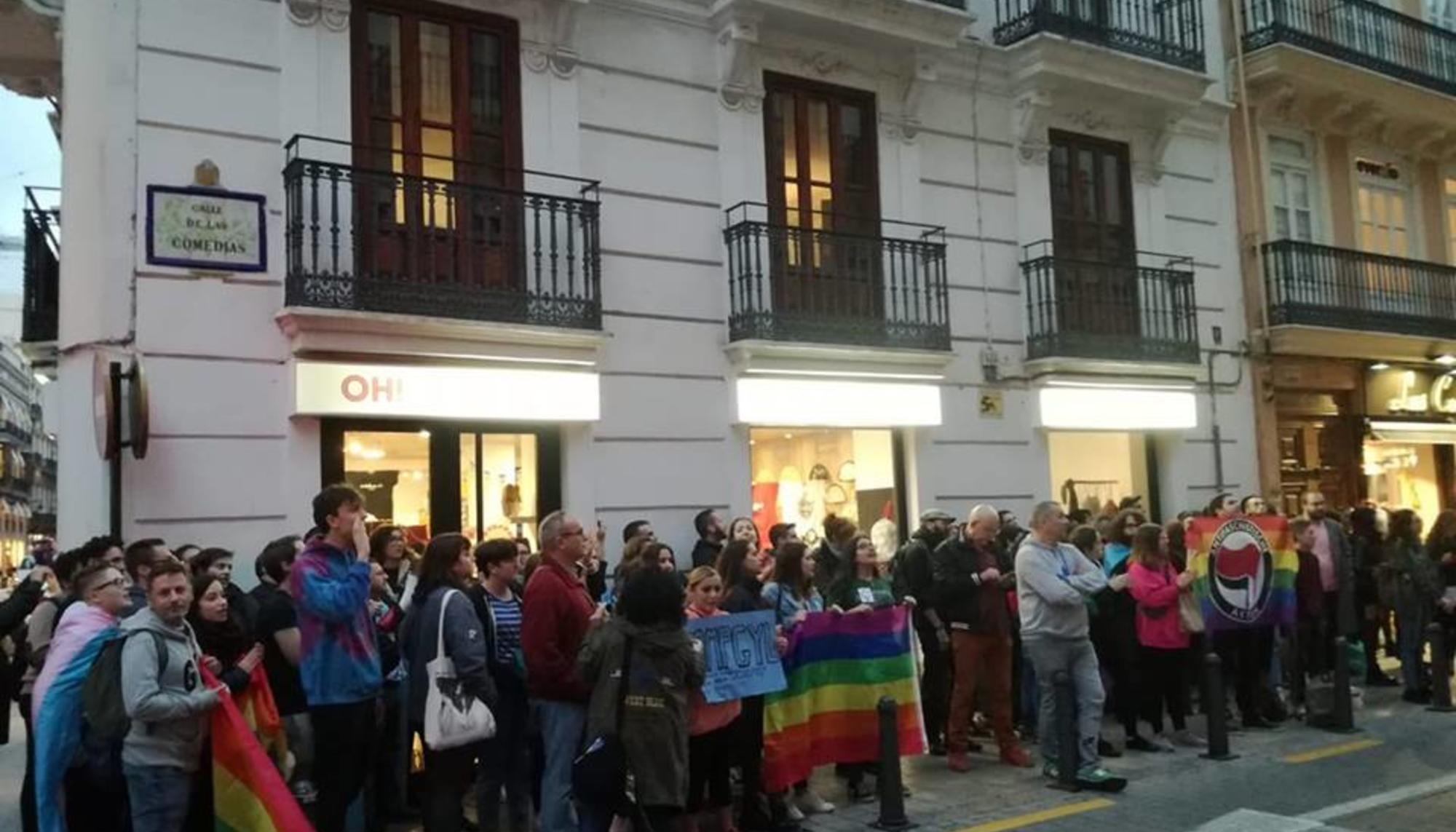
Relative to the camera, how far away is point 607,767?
5637mm

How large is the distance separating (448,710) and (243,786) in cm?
111

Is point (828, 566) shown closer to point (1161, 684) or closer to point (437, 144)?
point (1161, 684)

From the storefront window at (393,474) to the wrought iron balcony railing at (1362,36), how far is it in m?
12.9

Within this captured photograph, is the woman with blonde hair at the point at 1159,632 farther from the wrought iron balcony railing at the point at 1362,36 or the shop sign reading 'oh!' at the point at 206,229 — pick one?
the wrought iron balcony railing at the point at 1362,36

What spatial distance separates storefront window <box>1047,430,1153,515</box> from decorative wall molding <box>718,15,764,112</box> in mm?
5437

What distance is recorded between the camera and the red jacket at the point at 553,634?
20.8 feet

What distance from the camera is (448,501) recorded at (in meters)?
10.9

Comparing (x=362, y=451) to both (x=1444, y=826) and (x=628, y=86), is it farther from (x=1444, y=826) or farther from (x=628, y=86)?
(x=1444, y=826)

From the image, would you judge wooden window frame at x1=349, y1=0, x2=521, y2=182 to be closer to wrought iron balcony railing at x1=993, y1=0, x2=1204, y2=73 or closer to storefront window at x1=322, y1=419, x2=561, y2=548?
storefront window at x1=322, y1=419, x2=561, y2=548

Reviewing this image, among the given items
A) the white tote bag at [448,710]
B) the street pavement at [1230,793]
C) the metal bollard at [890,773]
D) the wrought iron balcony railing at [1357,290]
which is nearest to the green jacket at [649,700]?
the white tote bag at [448,710]

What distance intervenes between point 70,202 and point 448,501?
12.8 feet

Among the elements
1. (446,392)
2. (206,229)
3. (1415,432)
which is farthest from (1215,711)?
(1415,432)

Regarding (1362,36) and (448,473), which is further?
(1362,36)

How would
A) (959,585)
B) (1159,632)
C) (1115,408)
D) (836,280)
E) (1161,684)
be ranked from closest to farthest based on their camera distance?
(959,585) → (1159,632) → (1161,684) → (836,280) → (1115,408)
